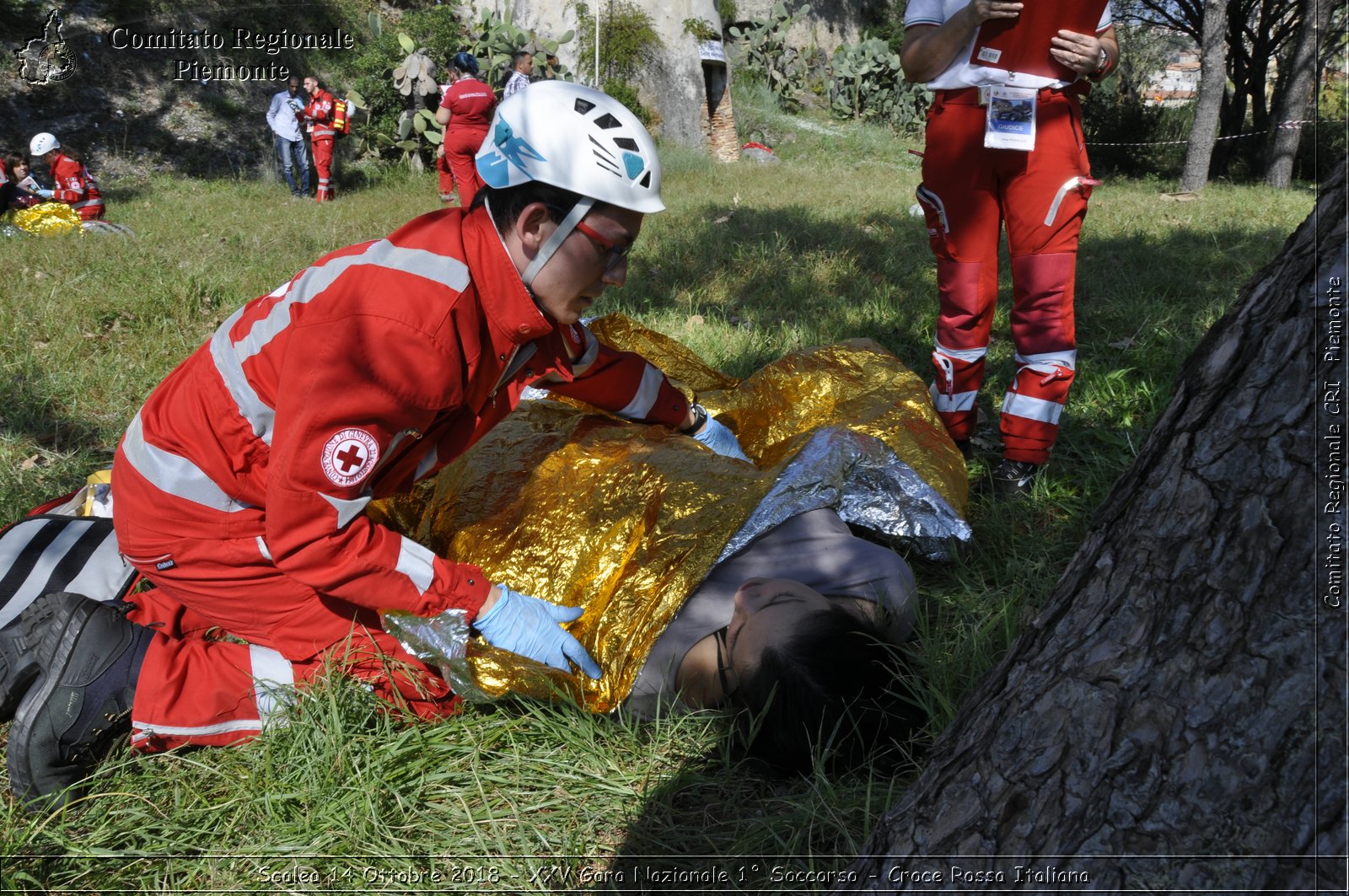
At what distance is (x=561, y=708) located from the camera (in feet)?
7.00

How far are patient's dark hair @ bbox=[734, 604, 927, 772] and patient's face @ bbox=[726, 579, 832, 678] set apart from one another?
0.08 feet

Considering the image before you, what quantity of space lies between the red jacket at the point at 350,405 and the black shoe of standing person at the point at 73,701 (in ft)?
0.89

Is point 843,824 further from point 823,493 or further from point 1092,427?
point 1092,427

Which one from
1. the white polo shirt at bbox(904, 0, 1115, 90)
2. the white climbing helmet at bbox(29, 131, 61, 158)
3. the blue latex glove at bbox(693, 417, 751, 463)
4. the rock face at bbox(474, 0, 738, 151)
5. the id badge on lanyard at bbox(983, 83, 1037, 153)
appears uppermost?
the rock face at bbox(474, 0, 738, 151)

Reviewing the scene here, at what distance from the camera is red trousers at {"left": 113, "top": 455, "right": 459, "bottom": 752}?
83.3 inches

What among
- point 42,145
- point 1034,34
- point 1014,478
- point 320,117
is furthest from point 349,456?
point 320,117

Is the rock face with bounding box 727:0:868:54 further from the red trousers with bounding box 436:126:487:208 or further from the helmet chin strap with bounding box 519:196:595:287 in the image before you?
the helmet chin strap with bounding box 519:196:595:287

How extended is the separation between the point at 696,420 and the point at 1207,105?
1117cm

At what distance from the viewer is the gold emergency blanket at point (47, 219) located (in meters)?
7.71

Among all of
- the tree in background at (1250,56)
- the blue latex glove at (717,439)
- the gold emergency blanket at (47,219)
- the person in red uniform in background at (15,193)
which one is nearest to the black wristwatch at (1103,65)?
the blue latex glove at (717,439)

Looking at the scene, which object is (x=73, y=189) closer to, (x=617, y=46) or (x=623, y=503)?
(x=617, y=46)

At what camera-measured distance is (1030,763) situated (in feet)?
3.69

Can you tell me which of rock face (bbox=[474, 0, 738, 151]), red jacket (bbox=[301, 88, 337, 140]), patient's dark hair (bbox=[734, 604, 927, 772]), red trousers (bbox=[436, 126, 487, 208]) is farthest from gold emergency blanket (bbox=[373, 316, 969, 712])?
rock face (bbox=[474, 0, 738, 151])

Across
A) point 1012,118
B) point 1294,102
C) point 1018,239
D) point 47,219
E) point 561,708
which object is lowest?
point 561,708
